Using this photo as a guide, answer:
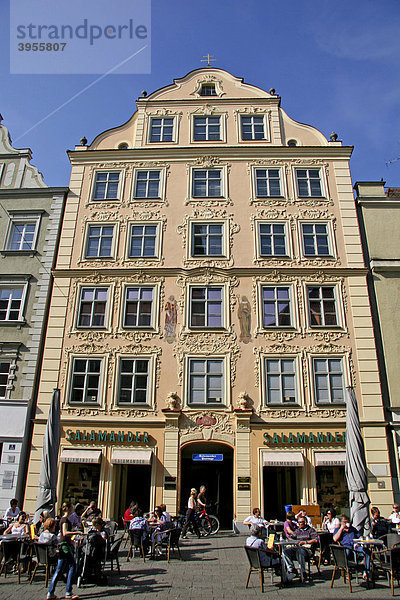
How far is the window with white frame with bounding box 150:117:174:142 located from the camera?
27016mm

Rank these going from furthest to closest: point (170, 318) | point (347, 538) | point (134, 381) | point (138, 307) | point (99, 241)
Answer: point (99, 241), point (138, 307), point (170, 318), point (134, 381), point (347, 538)

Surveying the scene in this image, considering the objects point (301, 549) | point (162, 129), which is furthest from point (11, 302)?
point (301, 549)

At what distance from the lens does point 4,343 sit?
2181 cm

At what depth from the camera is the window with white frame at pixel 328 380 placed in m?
20.3

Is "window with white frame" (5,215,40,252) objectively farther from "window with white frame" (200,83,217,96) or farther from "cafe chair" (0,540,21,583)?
"cafe chair" (0,540,21,583)

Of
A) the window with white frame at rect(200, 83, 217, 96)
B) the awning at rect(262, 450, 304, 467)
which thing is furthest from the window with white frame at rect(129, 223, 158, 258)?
the awning at rect(262, 450, 304, 467)

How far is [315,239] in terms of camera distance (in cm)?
2366

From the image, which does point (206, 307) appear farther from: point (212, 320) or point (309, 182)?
point (309, 182)

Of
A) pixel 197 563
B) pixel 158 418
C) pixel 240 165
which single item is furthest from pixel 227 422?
pixel 240 165

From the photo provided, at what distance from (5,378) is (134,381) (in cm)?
605

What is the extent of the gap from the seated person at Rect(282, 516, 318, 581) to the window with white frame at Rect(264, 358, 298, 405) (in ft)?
25.6

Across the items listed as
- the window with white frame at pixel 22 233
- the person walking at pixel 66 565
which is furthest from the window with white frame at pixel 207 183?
the person walking at pixel 66 565

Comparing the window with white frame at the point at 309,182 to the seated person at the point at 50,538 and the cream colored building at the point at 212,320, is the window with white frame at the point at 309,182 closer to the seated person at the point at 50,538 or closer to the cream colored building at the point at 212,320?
the cream colored building at the point at 212,320

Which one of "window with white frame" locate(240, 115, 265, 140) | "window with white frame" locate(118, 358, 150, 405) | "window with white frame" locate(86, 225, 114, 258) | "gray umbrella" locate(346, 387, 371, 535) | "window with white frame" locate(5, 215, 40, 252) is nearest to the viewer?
"gray umbrella" locate(346, 387, 371, 535)
